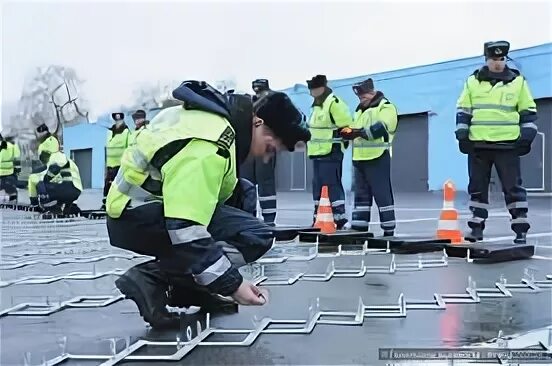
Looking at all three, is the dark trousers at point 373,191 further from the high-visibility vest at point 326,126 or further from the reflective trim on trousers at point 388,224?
the high-visibility vest at point 326,126

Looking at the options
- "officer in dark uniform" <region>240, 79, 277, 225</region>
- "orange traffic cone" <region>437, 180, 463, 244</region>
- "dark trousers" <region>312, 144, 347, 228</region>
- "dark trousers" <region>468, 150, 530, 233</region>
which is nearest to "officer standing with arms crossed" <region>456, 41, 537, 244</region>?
"dark trousers" <region>468, 150, 530, 233</region>

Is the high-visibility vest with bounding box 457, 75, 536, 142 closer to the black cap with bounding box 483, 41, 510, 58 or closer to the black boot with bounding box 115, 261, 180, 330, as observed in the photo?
the black cap with bounding box 483, 41, 510, 58

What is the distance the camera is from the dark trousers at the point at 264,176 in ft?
5.35

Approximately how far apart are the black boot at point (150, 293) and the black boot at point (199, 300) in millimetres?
37

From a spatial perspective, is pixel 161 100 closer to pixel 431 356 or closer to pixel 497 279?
pixel 431 356

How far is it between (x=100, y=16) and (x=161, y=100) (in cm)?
21

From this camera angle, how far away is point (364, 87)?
2066 millimetres

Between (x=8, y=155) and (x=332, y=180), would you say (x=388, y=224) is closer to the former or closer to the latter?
(x=332, y=180)

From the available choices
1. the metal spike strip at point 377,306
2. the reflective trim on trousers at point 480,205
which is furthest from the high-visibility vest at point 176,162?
the reflective trim on trousers at point 480,205

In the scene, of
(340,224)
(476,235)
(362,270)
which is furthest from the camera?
(340,224)

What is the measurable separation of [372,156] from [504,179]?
55 cm

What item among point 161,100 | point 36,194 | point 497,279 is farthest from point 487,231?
point 161,100

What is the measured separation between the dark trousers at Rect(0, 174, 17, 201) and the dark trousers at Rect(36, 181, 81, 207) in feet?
0.57

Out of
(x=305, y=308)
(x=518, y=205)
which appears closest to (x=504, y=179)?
(x=518, y=205)
